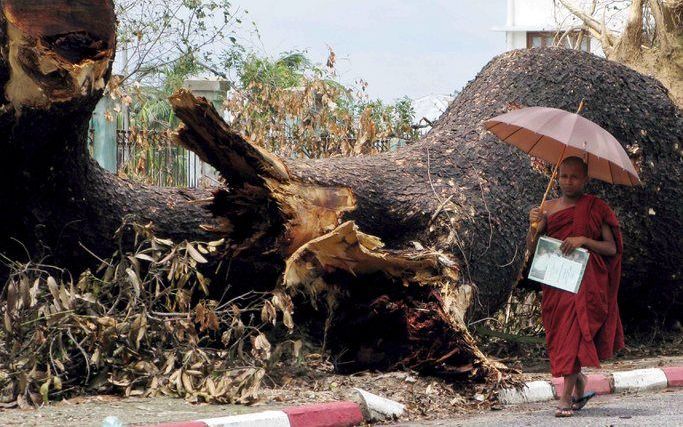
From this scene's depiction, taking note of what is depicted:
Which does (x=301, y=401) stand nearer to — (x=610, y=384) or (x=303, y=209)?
(x=303, y=209)

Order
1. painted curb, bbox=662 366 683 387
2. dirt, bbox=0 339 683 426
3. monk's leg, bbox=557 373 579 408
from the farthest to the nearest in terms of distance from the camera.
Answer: painted curb, bbox=662 366 683 387 < monk's leg, bbox=557 373 579 408 < dirt, bbox=0 339 683 426

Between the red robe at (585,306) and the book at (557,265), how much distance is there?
0.19 ft

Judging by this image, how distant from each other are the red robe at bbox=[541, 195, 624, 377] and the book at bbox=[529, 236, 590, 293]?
58 millimetres

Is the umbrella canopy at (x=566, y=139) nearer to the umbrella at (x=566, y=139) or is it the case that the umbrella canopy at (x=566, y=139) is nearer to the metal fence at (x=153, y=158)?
the umbrella at (x=566, y=139)

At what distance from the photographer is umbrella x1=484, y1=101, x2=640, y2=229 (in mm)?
6531

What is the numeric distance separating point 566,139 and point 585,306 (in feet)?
3.25

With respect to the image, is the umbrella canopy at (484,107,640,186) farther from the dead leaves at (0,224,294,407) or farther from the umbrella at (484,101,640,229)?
the dead leaves at (0,224,294,407)

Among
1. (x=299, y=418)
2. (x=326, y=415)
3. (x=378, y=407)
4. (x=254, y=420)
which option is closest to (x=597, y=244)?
(x=378, y=407)

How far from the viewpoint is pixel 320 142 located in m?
13.8

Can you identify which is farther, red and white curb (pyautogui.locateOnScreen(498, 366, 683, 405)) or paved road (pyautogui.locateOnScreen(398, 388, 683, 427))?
red and white curb (pyautogui.locateOnScreen(498, 366, 683, 405))

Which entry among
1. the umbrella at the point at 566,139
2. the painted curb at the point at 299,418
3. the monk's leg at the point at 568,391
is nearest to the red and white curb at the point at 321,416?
the painted curb at the point at 299,418

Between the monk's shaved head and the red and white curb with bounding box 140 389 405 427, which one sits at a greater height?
the monk's shaved head

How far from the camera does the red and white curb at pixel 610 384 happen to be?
24.4 ft

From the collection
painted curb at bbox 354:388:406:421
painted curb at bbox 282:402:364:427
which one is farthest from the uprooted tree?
painted curb at bbox 282:402:364:427
